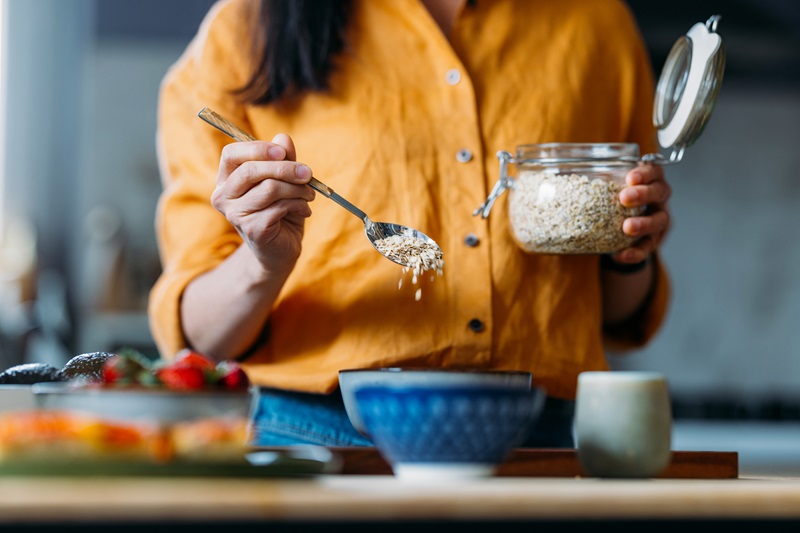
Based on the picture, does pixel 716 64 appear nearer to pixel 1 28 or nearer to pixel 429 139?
pixel 429 139

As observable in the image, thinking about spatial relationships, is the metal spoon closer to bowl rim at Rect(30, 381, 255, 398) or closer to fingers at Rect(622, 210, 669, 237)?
fingers at Rect(622, 210, 669, 237)

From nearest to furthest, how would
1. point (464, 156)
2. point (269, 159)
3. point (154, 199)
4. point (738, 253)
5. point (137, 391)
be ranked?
point (137, 391) → point (269, 159) → point (464, 156) → point (154, 199) → point (738, 253)

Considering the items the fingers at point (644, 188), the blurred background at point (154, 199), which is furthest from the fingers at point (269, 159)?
the blurred background at point (154, 199)

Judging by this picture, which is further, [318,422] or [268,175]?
[318,422]

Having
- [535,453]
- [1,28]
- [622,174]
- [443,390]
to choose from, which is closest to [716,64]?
[622,174]

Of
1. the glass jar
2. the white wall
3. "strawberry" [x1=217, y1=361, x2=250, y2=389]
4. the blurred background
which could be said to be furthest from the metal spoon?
the white wall

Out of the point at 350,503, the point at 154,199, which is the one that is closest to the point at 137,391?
the point at 350,503

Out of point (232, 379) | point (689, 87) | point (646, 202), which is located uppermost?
point (689, 87)

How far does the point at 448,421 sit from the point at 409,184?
50cm

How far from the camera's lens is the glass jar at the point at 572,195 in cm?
111

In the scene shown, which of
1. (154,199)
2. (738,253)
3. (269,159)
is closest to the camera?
(269,159)

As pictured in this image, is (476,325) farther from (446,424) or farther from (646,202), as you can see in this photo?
(446,424)

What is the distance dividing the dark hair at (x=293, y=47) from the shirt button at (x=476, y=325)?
297 mm

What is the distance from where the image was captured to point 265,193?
1.02 m
